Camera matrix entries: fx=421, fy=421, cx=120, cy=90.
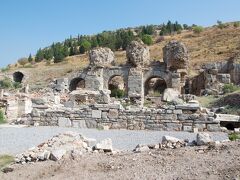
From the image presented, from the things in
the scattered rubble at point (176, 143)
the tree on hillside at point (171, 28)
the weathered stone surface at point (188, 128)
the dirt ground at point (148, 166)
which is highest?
the tree on hillside at point (171, 28)

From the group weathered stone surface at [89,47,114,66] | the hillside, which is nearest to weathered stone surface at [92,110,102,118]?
weathered stone surface at [89,47,114,66]

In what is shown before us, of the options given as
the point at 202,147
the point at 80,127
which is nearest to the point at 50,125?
the point at 80,127

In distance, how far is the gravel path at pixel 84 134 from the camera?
10.9m

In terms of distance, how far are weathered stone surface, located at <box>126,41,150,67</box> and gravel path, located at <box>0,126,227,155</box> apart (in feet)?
70.5

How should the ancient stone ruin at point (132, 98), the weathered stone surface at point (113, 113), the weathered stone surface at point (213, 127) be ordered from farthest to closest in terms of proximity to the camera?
1. the weathered stone surface at point (113, 113)
2. the ancient stone ruin at point (132, 98)
3. the weathered stone surface at point (213, 127)

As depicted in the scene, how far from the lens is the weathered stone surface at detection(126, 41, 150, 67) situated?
35000 millimetres

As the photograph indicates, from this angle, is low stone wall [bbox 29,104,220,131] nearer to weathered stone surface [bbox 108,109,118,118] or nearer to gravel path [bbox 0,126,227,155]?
weathered stone surface [bbox 108,109,118,118]

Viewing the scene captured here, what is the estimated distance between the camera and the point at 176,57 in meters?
34.3

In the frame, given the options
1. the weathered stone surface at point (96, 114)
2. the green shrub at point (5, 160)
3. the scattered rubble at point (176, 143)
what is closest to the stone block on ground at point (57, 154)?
the green shrub at point (5, 160)

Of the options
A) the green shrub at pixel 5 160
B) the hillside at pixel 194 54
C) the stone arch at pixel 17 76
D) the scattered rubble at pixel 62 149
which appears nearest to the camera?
the scattered rubble at pixel 62 149

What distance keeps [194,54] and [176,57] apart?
21.5 m

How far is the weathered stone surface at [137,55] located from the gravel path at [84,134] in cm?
2148

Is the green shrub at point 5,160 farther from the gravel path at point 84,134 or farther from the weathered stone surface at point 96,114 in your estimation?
the weathered stone surface at point 96,114

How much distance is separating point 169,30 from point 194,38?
16.6 m
